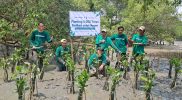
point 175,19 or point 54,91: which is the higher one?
point 175,19

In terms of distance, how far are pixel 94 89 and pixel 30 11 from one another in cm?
672

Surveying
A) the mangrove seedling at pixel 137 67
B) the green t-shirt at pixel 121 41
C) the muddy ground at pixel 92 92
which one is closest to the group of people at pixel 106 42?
the green t-shirt at pixel 121 41

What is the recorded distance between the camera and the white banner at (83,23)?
531 inches

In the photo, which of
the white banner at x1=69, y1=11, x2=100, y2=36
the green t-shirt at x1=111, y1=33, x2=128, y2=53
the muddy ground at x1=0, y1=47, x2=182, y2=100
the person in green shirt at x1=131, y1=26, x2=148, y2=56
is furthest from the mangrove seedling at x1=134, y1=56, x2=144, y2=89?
the white banner at x1=69, y1=11, x2=100, y2=36

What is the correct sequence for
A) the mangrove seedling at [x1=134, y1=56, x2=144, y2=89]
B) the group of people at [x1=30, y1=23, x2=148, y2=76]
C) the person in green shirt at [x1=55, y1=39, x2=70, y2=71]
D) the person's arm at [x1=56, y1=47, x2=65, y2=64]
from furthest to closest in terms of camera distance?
the person's arm at [x1=56, y1=47, x2=65, y2=64] < the person in green shirt at [x1=55, y1=39, x2=70, y2=71] < the group of people at [x1=30, y1=23, x2=148, y2=76] < the mangrove seedling at [x1=134, y1=56, x2=144, y2=89]

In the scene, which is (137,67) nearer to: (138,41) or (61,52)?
(138,41)

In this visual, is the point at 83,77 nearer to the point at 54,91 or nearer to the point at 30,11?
the point at 54,91

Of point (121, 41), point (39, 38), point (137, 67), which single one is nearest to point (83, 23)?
point (121, 41)

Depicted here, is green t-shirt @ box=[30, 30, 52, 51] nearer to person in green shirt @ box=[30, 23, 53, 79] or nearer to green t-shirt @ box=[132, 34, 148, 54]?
person in green shirt @ box=[30, 23, 53, 79]

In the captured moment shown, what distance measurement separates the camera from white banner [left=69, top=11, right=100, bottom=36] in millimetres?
13477

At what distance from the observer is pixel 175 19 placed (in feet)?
123

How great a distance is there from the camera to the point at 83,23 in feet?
45.3

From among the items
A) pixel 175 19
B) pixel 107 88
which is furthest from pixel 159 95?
pixel 175 19

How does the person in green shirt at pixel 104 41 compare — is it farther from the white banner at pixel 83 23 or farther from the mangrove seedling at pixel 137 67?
the white banner at pixel 83 23
